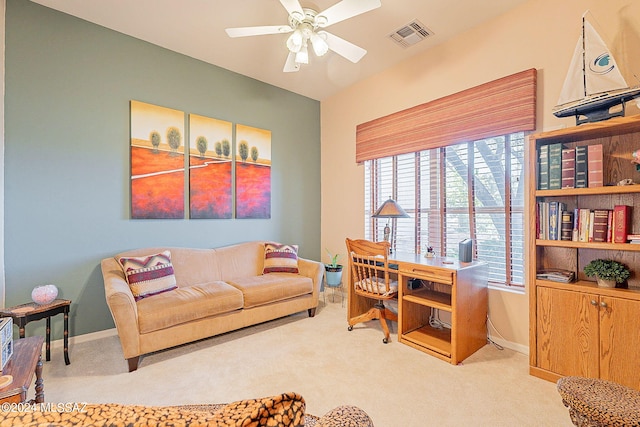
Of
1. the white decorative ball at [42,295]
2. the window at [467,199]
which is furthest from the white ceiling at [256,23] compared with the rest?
the white decorative ball at [42,295]

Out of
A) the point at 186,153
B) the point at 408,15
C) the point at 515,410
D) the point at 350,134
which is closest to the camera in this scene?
the point at 515,410

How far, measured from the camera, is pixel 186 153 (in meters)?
3.34

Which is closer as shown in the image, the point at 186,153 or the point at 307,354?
the point at 307,354

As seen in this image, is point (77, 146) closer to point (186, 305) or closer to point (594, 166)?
point (186, 305)

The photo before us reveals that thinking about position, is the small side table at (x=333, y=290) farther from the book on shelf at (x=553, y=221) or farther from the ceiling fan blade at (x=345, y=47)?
the ceiling fan blade at (x=345, y=47)

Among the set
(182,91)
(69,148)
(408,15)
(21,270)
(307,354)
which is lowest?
(307,354)

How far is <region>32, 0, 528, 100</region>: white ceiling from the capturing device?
2533mm

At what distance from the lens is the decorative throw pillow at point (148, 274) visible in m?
2.57

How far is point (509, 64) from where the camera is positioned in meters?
2.61

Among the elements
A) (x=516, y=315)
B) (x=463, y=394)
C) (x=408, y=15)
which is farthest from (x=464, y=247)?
(x=408, y=15)

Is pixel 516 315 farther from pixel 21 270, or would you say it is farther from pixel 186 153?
pixel 21 270

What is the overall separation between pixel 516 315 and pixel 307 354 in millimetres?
1887

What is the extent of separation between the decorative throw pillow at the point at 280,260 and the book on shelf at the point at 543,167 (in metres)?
2.59

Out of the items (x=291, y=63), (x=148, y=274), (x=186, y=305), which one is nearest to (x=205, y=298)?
(x=186, y=305)
